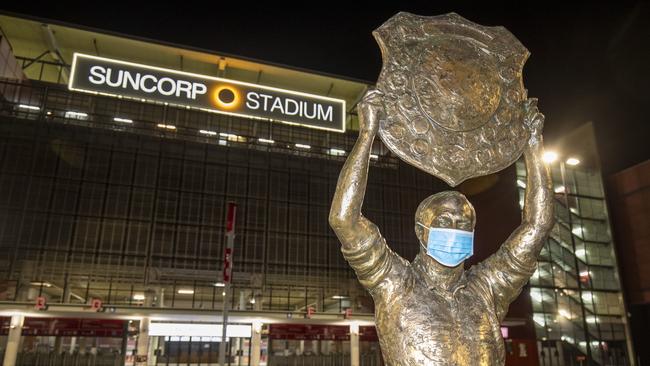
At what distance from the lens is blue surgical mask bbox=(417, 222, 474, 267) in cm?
265

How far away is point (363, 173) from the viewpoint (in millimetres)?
2617

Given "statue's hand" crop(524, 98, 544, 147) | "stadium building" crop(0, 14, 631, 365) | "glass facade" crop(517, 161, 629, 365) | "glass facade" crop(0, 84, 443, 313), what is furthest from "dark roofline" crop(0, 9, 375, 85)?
"statue's hand" crop(524, 98, 544, 147)

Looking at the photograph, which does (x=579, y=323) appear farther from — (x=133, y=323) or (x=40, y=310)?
(x=40, y=310)

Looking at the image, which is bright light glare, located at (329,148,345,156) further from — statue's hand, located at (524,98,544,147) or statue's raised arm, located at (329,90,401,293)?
statue's raised arm, located at (329,90,401,293)

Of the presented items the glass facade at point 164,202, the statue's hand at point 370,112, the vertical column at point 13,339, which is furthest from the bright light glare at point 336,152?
the statue's hand at point 370,112

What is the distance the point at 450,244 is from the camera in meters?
2.65

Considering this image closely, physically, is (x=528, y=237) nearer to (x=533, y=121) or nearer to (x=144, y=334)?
(x=533, y=121)

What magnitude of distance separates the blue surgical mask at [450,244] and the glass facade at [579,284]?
2746cm

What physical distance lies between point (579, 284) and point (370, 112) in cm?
3067

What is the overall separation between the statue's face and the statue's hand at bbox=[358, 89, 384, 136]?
50cm

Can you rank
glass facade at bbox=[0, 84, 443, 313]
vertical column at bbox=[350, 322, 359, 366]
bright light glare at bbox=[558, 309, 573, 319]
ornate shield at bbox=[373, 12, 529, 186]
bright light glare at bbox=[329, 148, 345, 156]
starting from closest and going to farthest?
1. ornate shield at bbox=[373, 12, 529, 186]
2. glass facade at bbox=[0, 84, 443, 313]
3. vertical column at bbox=[350, 322, 359, 366]
4. bright light glare at bbox=[558, 309, 573, 319]
5. bright light glare at bbox=[329, 148, 345, 156]

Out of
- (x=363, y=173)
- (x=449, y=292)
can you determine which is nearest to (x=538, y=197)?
(x=449, y=292)

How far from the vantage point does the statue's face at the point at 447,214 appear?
2654 millimetres

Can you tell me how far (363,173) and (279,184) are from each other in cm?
2508
